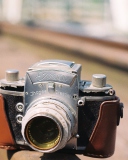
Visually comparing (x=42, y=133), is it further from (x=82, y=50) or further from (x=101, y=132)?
(x=82, y=50)

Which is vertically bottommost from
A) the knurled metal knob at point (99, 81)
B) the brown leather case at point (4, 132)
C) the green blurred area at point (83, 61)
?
the green blurred area at point (83, 61)

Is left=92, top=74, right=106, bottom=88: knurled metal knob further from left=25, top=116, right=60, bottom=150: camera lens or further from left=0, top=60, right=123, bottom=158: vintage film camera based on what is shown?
left=25, top=116, right=60, bottom=150: camera lens

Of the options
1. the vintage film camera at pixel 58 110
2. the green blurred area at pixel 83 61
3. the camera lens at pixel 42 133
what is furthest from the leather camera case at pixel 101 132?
the green blurred area at pixel 83 61

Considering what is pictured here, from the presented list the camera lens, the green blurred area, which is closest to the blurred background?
the green blurred area

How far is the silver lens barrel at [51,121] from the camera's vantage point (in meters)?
0.89

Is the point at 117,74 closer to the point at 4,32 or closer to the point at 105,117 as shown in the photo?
the point at 105,117

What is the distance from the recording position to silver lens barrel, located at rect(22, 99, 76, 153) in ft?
2.93

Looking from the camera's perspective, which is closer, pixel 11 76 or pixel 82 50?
pixel 11 76

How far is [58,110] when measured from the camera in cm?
91

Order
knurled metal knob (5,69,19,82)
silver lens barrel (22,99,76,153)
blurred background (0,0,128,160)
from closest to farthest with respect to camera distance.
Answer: silver lens barrel (22,99,76,153)
knurled metal knob (5,69,19,82)
blurred background (0,0,128,160)

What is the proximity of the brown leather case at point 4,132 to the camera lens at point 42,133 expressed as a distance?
0.10 m

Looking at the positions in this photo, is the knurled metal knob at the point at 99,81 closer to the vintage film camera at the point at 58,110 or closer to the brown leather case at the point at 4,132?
the vintage film camera at the point at 58,110

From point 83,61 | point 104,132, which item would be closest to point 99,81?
point 104,132

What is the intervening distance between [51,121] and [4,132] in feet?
0.49
